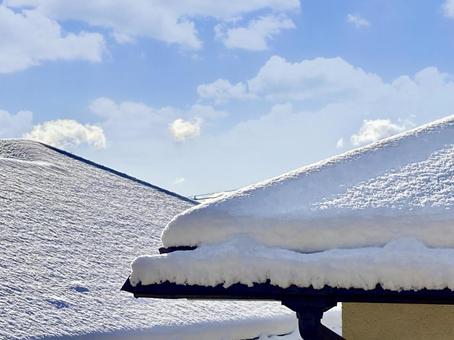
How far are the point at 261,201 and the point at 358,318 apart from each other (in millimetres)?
768

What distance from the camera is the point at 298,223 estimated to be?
8.59 feet

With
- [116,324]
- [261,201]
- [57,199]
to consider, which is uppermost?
[57,199]

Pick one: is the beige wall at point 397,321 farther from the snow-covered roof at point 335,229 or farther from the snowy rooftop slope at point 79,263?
the snowy rooftop slope at point 79,263

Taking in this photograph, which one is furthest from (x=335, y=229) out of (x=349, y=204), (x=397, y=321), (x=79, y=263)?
(x=79, y=263)

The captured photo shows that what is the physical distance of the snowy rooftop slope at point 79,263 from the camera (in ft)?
15.9

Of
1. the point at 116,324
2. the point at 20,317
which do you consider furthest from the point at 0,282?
the point at 116,324

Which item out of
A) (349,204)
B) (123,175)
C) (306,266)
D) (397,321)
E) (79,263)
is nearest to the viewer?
(306,266)

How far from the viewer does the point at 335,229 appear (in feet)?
8.38

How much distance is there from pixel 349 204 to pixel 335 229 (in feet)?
0.51

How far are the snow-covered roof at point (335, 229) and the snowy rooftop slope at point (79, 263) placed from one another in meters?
2.07

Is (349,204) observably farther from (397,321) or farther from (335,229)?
(397,321)

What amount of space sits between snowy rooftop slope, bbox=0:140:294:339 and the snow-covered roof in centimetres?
207

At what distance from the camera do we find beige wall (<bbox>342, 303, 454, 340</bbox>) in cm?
287

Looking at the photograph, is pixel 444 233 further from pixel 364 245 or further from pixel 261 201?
pixel 261 201
